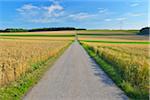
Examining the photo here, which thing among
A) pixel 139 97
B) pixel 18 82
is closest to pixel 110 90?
pixel 139 97

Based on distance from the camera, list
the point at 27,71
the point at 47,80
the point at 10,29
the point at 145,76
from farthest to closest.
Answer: the point at 10,29
the point at 27,71
the point at 47,80
the point at 145,76

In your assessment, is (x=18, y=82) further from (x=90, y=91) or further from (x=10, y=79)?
(x=90, y=91)

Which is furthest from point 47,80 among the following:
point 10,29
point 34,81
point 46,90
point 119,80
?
point 10,29

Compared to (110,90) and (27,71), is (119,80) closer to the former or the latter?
(110,90)

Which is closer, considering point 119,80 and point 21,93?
point 21,93

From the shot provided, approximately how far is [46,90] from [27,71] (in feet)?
17.0

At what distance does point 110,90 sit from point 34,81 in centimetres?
342

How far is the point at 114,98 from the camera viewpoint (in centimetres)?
841

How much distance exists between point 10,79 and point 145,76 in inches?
214

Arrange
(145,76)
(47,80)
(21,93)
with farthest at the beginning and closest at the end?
(47,80) < (145,76) < (21,93)

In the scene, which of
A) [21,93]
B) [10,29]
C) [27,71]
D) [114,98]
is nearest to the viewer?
[114,98]

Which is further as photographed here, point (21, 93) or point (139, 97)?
point (21, 93)

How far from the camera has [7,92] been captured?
9.15m

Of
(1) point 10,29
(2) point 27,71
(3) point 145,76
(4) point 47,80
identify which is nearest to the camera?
(3) point 145,76
